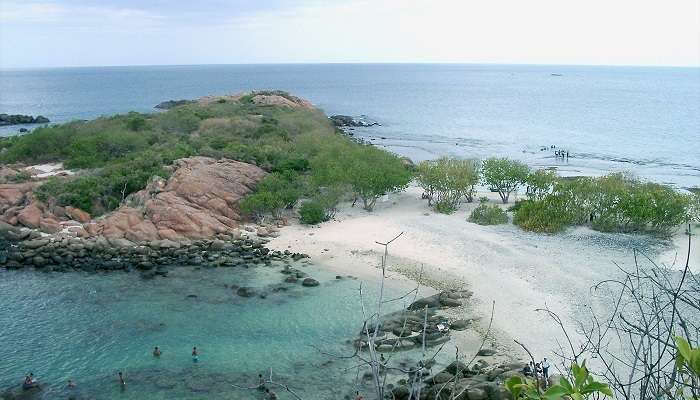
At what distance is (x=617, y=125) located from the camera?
104250mm

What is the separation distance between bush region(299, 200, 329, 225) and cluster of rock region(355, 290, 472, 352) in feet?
46.6

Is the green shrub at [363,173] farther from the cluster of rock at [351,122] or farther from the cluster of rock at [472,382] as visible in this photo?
the cluster of rock at [351,122]

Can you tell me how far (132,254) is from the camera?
3406 cm

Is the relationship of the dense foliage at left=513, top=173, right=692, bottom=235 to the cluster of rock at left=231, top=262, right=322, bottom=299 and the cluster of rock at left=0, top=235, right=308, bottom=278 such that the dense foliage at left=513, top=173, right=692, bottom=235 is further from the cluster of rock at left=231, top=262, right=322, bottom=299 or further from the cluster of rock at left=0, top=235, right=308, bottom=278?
the cluster of rock at left=0, top=235, right=308, bottom=278

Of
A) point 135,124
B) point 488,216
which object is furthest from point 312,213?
point 135,124

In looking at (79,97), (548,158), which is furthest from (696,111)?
(79,97)

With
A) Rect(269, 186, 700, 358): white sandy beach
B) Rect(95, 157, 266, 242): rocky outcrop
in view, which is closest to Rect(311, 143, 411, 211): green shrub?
Rect(269, 186, 700, 358): white sandy beach

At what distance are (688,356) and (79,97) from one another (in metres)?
201

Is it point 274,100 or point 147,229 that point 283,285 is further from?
point 274,100

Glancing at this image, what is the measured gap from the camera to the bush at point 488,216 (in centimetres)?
3812

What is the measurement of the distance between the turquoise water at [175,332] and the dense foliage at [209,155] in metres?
9.98

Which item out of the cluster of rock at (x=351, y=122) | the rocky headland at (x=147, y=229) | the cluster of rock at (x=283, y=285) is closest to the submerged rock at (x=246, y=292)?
the cluster of rock at (x=283, y=285)

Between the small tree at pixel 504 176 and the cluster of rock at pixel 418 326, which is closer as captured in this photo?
the cluster of rock at pixel 418 326

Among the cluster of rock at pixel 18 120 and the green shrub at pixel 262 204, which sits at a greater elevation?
the green shrub at pixel 262 204
